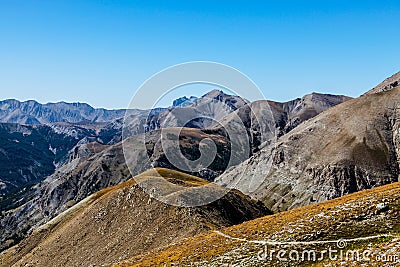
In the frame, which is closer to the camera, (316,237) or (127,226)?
(316,237)

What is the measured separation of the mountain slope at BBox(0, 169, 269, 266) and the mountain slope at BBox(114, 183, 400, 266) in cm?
3917

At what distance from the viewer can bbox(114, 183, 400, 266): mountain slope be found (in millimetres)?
37125

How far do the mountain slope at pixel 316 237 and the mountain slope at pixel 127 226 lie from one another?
39.2 metres

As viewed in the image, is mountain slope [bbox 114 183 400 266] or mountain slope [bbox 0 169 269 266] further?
mountain slope [bbox 0 169 269 266]

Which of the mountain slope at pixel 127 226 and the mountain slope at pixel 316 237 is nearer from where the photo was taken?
the mountain slope at pixel 316 237

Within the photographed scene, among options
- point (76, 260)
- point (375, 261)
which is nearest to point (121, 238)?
point (76, 260)

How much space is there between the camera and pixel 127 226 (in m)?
103

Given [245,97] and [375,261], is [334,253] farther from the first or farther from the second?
[245,97]

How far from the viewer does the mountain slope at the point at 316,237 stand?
37.1 meters

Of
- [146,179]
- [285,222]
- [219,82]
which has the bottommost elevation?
[285,222]

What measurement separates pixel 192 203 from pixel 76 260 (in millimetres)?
34187

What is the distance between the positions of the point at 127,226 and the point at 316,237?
71771 mm

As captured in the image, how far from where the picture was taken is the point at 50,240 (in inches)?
4815

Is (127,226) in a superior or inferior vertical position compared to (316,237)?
inferior
